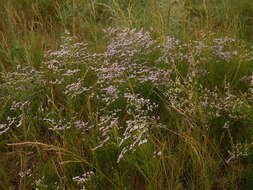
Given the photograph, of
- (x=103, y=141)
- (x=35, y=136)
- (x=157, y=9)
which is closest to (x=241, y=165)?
(x=103, y=141)

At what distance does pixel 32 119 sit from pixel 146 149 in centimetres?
99

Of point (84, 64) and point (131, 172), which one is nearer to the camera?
point (131, 172)

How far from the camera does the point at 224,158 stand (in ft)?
7.88

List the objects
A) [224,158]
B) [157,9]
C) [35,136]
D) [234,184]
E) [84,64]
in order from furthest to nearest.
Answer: [157,9], [84,64], [35,136], [224,158], [234,184]

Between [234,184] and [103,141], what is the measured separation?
2.62ft

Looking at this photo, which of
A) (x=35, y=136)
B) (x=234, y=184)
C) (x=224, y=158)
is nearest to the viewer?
(x=234, y=184)

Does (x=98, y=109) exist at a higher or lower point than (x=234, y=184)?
higher

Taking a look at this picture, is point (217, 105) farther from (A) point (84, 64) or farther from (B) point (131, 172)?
(A) point (84, 64)

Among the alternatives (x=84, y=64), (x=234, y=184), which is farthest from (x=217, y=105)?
(x=84, y=64)

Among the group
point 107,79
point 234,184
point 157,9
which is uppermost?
point 157,9

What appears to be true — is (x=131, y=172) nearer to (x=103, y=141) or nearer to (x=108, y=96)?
(x=103, y=141)

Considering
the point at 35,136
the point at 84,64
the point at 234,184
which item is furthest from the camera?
the point at 84,64

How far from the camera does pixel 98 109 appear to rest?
9.29 ft

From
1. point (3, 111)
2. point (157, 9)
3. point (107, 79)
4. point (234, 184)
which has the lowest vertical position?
point (234, 184)
